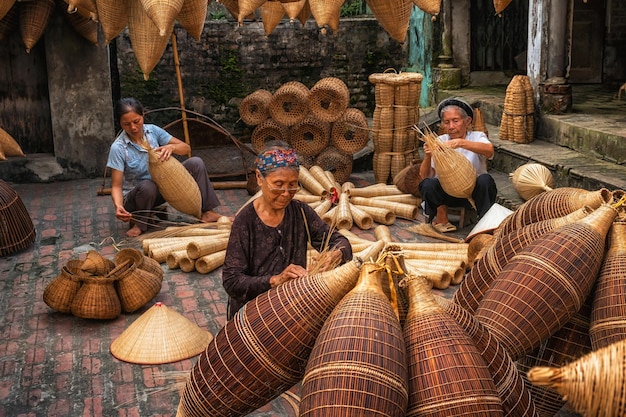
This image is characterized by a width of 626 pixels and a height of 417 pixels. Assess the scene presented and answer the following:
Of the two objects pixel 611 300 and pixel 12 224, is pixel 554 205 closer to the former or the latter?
pixel 611 300

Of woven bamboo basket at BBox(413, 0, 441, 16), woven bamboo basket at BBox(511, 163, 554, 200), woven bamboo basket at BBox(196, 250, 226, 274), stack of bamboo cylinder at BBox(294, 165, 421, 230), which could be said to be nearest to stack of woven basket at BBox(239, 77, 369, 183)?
stack of bamboo cylinder at BBox(294, 165, 421, 230)

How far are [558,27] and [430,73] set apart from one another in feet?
10.5

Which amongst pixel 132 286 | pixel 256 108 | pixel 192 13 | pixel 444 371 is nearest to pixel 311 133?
pixel 256 108

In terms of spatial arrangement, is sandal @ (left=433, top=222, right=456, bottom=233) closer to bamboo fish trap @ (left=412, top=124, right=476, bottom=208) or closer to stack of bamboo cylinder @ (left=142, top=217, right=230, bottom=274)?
bamboo fish trap @ (left=412, top=124, right=476, bottom=208)

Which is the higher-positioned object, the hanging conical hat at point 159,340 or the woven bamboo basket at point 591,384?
the woven bamboo basket at point 591,384

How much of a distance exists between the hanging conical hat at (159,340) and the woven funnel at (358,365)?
2711mm

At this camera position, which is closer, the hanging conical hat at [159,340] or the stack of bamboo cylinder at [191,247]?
the hanging conical hat at [159,340]

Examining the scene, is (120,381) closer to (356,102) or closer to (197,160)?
(197,160)

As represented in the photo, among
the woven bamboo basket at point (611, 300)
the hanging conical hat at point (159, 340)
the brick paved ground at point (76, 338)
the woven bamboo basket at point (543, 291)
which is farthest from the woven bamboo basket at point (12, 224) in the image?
the woven bamboo basket at point (611, 300)

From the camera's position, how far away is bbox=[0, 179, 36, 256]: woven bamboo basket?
7055mm

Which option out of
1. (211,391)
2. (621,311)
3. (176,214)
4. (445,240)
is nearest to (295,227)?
(211,391)

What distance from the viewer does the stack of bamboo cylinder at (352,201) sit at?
778 centimetres

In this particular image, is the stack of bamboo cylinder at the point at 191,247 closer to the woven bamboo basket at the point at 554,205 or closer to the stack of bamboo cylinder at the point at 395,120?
the stack of bamboo cylinder at the point at 395,120

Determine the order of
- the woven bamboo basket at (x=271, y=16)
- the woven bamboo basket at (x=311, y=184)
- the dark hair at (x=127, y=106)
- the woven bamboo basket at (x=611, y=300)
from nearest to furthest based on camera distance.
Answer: the woven bamboo basket at (x=611, y=300) → the woven bamboo basket at (x=271, y=16) → the dark hair at (x=127, y=106) → the woven bamboo basket at (x=311, y=184)
